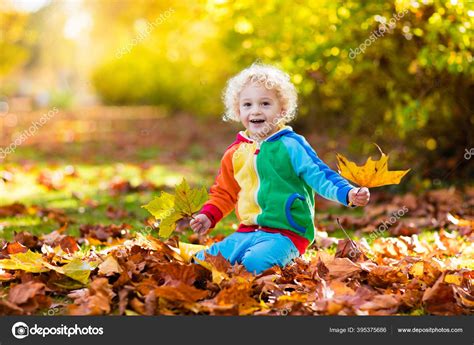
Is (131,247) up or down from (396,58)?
down

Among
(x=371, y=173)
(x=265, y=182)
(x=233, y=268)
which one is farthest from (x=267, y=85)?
(x=233, y=268)

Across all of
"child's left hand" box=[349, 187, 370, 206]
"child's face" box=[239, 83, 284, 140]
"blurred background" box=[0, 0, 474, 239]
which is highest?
"blurred background" box=[0, 0, 474, 239]

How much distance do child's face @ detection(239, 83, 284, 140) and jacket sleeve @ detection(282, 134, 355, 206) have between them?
0.12m

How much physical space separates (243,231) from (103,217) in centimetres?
203

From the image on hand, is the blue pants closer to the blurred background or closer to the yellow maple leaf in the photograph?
the yellow maple leaf

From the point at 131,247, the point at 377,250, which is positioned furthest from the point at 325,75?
the point at 131,247

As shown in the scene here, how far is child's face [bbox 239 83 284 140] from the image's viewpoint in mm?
3605

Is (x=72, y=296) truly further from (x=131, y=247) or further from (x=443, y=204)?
(x=443, y=204)

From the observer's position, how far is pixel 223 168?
12.3ft

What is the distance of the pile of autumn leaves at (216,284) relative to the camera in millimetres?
2838

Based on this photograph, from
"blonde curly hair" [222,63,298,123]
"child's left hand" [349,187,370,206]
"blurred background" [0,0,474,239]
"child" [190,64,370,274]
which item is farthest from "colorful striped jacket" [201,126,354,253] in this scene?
"blurred background" [0,0,474,239]

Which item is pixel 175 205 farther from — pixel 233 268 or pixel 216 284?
pixel 216 284

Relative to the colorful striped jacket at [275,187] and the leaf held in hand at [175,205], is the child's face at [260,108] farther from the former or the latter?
the leaf held in hand at [175,205]

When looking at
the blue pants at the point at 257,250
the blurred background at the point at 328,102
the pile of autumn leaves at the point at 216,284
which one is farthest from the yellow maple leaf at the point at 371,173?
the blurred background at the point at 328,102
